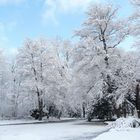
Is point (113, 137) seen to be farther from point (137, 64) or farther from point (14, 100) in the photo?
point (14, 100)

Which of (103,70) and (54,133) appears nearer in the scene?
(54,133)

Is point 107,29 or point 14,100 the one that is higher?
point 107,29

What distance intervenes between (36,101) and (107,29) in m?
22.2

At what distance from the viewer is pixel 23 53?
56.0 m

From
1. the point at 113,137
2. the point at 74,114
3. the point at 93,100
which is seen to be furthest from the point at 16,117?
the point at 113,137

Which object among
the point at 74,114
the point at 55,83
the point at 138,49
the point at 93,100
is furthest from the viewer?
the point at 74,114

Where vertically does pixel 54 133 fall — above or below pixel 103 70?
below

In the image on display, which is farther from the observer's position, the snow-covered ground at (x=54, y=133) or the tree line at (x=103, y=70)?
the tree line at (x=103, y=70)

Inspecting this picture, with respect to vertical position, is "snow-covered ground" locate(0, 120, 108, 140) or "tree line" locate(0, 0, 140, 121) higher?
"tree line" locate(0, 0, 140, 121)

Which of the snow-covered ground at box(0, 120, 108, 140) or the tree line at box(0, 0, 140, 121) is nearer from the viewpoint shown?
the snow-covered ground at box(0, 120, 108, 140)

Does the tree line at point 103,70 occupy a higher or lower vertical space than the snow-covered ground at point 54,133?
higher

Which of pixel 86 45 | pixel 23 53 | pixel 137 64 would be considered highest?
pixel 23 53

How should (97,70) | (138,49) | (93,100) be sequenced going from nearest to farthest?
(138,49)
(97,70)
(93,100)

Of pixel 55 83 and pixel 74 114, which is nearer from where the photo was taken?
pixel 55 83
